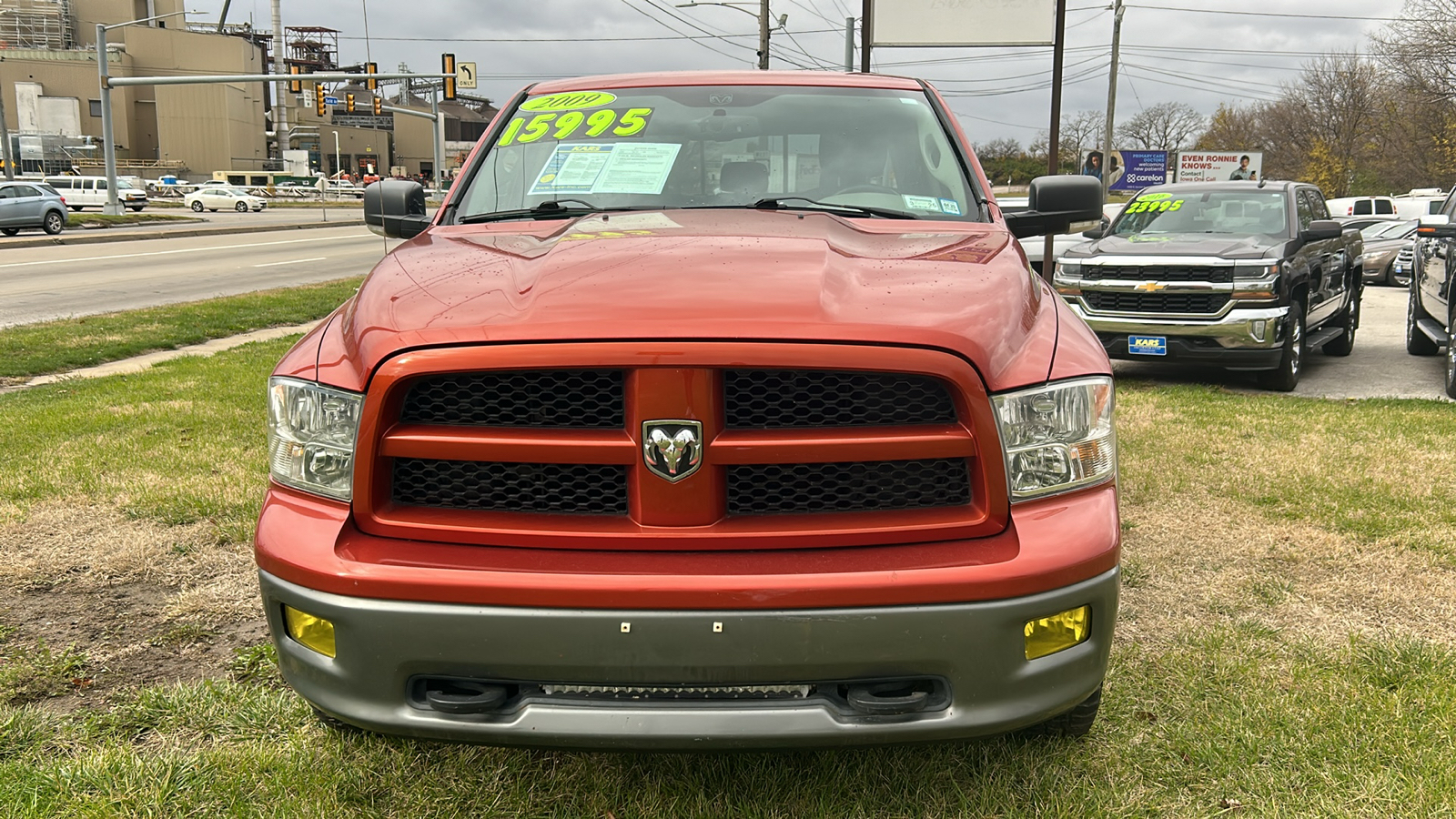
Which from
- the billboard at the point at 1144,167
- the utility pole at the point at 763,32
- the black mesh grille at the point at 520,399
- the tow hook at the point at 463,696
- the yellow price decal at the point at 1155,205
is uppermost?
the utility pole at the point at 763,32

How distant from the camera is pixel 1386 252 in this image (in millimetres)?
21625

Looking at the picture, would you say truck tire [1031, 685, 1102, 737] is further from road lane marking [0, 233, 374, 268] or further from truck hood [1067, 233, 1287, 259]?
road lane marking [0, 233, 374, 268]

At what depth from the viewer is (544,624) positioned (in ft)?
6.70

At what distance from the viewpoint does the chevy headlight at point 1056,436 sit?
7.25 ft

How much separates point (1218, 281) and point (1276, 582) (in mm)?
5217

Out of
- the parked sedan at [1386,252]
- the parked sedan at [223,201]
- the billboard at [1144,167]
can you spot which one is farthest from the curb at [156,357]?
the parked sedan at [223,201]

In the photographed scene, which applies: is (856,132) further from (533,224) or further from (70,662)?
(70,662)

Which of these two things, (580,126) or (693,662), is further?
(580,126)

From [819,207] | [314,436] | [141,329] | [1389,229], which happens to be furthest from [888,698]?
[1389,229]

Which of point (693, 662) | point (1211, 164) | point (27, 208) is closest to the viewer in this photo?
point (693, 662)

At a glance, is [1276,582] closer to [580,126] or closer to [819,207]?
[819,207]

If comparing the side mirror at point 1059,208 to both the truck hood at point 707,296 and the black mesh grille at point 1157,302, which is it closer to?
the truck hood at point 707,296

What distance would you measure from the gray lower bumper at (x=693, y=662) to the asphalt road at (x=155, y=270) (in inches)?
494

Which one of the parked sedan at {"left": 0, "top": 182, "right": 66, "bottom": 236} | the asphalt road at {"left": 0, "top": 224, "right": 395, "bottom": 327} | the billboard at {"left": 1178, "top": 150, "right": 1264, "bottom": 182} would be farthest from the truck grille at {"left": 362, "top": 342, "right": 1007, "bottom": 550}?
the billboard at {"left": 1178, "top": 150, "right": 1264, "bottom": 182}
